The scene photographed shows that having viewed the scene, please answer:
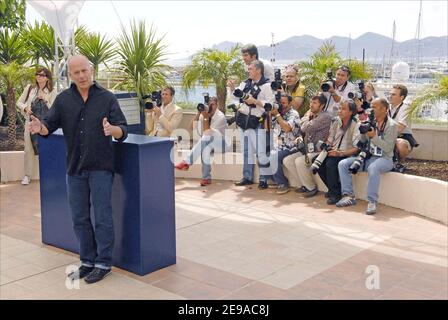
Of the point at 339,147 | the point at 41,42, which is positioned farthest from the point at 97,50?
the point at 339,147

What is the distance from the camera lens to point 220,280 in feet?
15.4

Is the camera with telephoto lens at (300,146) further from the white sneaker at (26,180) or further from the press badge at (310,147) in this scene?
the white sneaker at (26,180)

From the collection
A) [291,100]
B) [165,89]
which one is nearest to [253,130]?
[291,100]

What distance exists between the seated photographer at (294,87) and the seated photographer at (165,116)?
1644mm

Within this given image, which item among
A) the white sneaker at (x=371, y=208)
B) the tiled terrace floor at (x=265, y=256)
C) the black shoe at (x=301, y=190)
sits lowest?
the tiled terrace floor at (x=265, y=256)

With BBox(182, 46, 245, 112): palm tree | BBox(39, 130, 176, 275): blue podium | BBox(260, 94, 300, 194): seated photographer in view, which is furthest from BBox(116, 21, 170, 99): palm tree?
BBox(39, 130, 176, 275): blue podium

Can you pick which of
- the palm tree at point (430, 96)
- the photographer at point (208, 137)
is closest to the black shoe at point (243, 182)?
the photographer at point (208, 137)

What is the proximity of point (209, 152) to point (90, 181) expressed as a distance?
155 inches

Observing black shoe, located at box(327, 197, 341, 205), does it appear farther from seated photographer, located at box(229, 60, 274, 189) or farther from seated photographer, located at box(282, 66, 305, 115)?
seated photographer, located at box(282, 66, 305, 115)

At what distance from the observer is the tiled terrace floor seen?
14.7 ft

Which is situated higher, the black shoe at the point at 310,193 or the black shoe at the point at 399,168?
the black shoe at the point at 399,168

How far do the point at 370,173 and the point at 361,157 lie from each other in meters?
0.24

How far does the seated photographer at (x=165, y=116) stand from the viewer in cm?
866
